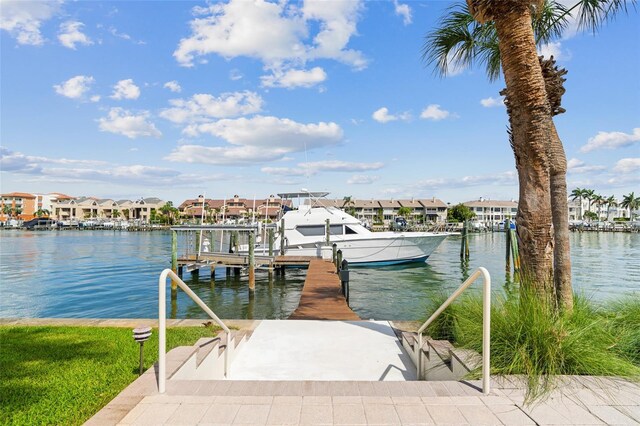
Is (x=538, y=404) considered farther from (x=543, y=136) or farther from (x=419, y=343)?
(x=543, y=136)

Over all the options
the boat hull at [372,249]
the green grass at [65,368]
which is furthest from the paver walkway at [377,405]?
the boat hull at [372,249]

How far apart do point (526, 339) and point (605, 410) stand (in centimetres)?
88

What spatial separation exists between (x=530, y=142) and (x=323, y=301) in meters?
5.94

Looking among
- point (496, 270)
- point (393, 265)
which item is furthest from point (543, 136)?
point (496, 270)

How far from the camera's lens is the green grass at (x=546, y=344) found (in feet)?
12.0

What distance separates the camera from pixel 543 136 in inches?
206

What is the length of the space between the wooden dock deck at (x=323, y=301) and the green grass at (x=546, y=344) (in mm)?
3585

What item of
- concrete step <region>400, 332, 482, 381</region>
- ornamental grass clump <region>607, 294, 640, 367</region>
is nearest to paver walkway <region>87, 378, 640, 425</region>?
concrete step <region>400, 332, 482, 381</region>

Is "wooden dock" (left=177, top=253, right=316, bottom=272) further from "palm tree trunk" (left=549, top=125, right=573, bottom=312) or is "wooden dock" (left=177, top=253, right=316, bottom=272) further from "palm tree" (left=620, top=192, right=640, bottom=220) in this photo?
"palm tree" (left=620, top=192, right=640, bottom=220)

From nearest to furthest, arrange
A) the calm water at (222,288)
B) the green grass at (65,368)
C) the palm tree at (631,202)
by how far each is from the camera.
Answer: the green grass at (65,368) < the calm water at (222,288) < the palm tree at (631,202)

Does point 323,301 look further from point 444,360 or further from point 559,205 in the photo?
point 559,205

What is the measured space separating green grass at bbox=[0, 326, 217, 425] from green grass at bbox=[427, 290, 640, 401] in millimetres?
3928

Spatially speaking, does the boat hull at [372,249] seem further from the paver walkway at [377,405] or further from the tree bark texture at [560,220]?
the paver walkway at [377,405]

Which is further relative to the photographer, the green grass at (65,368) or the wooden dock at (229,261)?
the wooden dock at (229,261)
